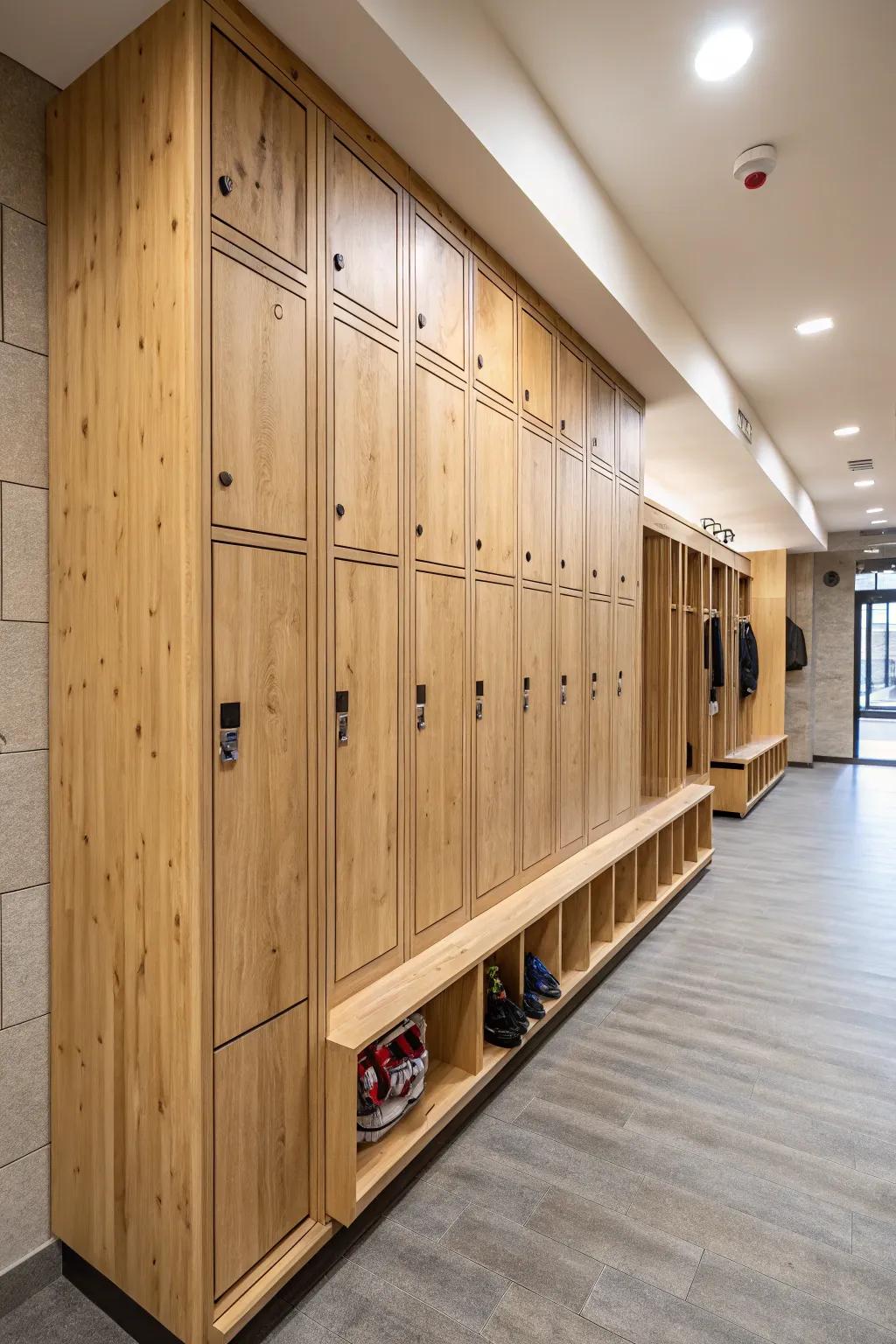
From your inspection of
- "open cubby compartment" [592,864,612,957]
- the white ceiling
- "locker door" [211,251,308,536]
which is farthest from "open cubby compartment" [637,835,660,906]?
"locker door" [211,251,308,536]

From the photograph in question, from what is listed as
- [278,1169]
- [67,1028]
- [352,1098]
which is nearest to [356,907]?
[352,1098]

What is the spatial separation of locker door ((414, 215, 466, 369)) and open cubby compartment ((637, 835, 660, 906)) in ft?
9.40

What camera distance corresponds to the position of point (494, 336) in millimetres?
2803

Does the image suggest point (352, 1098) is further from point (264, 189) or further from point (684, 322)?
point (684, 322)

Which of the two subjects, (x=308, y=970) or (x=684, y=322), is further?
(x=684, y=322)

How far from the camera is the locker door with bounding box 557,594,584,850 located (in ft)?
11.3

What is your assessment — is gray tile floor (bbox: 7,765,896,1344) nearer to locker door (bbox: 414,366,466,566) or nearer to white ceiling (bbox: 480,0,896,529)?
locker door (bbox: 414,366,466,566)

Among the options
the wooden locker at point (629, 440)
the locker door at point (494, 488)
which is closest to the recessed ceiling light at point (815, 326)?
the wooden locker at point (629, 440)

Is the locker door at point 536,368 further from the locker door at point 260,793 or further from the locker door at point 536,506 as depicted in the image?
the locker door at point 260,793

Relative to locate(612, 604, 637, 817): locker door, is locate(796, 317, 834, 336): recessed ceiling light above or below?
above

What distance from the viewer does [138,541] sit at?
64.4 inches

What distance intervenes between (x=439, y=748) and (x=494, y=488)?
1034 millimetres

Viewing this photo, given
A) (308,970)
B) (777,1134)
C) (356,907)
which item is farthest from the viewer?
(777,1134)

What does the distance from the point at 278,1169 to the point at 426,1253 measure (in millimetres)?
472
